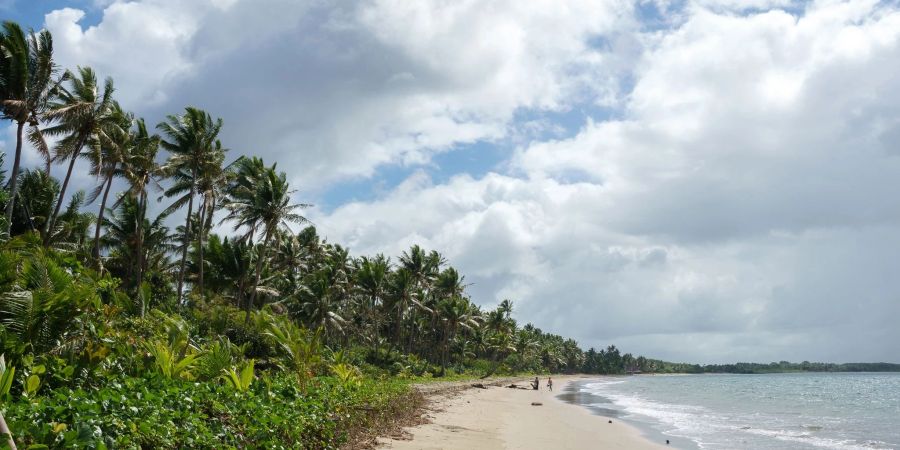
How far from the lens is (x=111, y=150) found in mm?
24266

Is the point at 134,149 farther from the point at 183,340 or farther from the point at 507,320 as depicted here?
the point at 507,320

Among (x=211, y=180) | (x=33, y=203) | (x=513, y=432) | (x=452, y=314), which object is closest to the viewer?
(x=513, y=432)

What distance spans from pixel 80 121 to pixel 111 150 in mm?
2523

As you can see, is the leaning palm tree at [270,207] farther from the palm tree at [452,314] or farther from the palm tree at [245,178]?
the palm tree at [452,314]

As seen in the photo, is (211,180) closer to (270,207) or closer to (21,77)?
(270,207)

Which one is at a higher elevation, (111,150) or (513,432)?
(111,150)

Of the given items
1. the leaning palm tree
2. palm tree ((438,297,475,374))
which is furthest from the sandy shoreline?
palm tree ((438,297,475,374))

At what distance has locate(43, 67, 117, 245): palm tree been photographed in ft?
69.6

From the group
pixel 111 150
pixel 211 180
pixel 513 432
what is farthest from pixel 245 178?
pixel 513 432

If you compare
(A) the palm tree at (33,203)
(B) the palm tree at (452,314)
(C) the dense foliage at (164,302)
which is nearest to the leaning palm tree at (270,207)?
(C) the dense foliage at (164,302)

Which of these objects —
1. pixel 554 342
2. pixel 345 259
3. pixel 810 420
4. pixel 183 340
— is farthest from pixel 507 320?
pixel 183 340

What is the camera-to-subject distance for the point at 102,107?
2292cm

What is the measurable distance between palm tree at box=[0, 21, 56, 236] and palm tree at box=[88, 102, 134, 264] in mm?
3583

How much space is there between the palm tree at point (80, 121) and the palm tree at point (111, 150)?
162 mm
